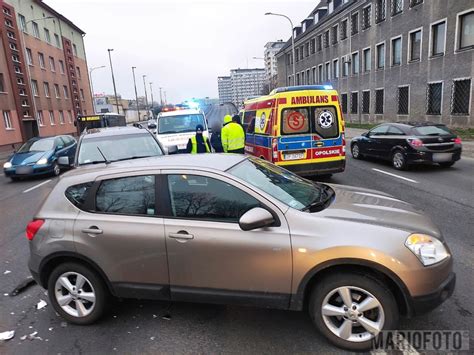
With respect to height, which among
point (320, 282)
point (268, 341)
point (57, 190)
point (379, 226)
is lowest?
point (268, 341)

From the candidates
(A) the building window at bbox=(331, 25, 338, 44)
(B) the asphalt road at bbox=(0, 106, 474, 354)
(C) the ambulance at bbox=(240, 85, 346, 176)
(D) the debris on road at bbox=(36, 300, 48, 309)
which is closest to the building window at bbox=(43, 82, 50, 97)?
(A) the building window at bbox=(331, 25, 338, 44)

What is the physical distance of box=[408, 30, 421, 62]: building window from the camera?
23953 mm

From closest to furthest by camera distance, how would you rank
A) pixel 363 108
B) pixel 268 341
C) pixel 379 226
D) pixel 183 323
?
pixel 379 226
pixel 268 341
pixel 183 323
pixel 363 108

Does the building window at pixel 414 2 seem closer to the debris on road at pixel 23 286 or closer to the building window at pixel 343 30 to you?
the building window at pixel 343 30

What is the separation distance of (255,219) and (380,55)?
31.1m

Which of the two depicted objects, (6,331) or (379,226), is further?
(6,331)

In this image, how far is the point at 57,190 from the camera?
11.3 feet

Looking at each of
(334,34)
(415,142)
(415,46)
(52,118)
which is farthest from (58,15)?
(415,142)

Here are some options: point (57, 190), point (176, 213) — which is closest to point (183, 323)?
point (176, 213)

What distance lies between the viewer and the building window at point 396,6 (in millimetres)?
25647

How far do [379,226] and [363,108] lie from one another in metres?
32.9

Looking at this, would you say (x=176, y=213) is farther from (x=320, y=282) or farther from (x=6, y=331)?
(x=6, y=331)

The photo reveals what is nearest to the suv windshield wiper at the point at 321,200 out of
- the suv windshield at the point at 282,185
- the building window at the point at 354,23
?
the suv windshield at the point at 282,185

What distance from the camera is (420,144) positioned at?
9.62 meters
